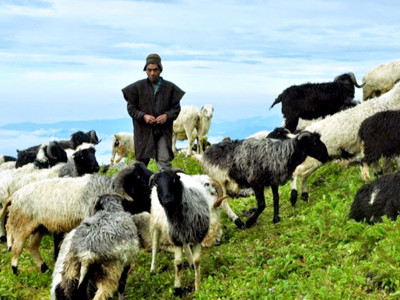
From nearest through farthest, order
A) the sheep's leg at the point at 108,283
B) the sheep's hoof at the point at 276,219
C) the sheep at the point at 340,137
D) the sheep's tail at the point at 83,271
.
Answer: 1. the sheep's tail at the point at 83,271
2. the sheep's leg at the point at 108,283
3. the sheep's hoof at the point at 276,219
4. the sheep at the point at 340,137

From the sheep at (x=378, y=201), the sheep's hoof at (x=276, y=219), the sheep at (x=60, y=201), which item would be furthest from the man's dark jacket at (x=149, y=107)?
the sheep at (x=378, y=201)

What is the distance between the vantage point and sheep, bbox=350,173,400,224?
790cm

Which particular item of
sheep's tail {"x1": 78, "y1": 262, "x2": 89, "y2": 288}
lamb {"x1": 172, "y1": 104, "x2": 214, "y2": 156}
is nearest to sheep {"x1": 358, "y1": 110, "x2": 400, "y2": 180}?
sheep's tail {"x1": 78, "y1": 262, "x2": 89, "y2": 288}

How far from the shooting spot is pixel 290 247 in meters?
8.29

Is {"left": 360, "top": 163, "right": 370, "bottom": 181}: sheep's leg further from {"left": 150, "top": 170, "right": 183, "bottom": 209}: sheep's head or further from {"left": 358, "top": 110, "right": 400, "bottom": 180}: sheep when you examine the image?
{"left": 150, "top": 170, "right": 183, "bottom": 209}: sheep's head

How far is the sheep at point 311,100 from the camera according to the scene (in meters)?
16.2

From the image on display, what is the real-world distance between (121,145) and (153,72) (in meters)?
11.1

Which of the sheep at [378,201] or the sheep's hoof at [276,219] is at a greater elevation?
the sheep at [378,201]

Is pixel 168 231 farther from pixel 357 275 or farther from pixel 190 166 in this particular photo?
pixel 190 166

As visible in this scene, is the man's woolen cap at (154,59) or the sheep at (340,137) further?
the sheep at (340,137)

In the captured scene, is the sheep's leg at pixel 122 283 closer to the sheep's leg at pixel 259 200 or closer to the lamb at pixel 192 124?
the sheep's leg at pixel 259 200

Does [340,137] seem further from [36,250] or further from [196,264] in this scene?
[36,250]

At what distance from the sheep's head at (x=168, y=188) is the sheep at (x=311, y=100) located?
897 centimetres

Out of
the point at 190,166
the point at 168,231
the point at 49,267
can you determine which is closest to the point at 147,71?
the point at 168,231
